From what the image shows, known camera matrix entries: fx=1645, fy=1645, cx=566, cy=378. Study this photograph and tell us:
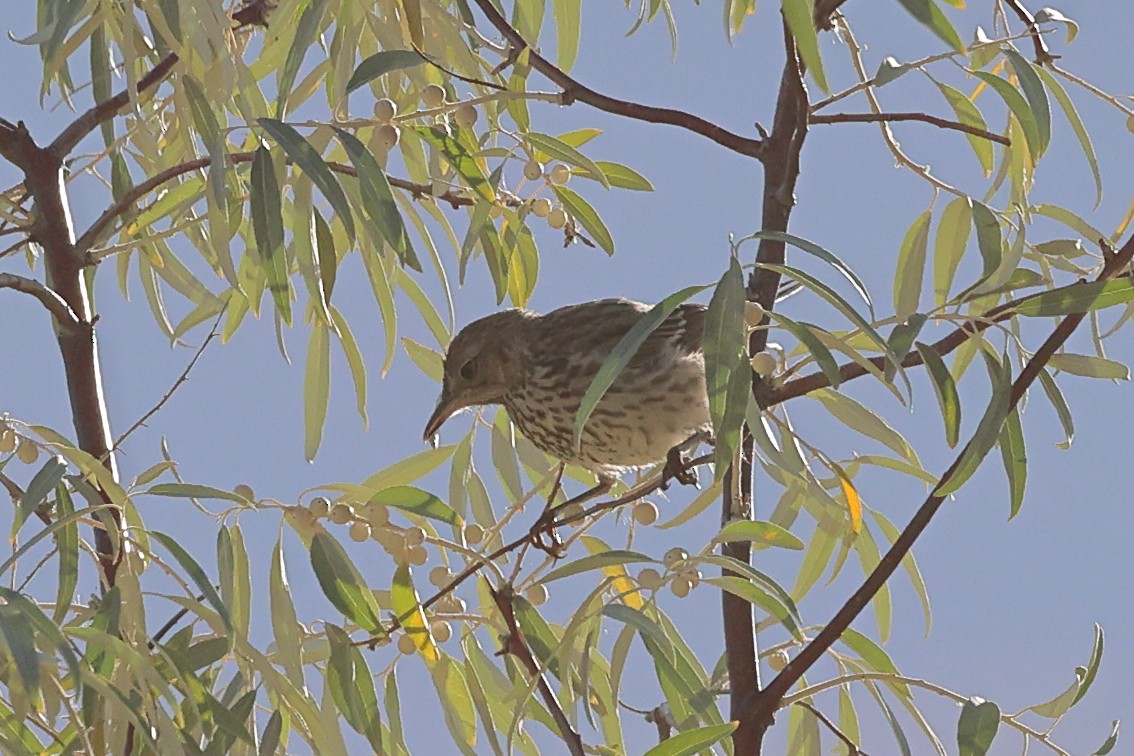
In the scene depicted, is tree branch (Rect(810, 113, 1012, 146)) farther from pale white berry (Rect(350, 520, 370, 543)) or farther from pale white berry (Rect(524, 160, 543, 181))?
pale white berry (Rect(350, 520, 370, 543))

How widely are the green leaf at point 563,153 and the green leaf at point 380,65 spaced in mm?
219

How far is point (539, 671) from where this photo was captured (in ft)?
4.89

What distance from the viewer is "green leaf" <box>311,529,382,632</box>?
157cm

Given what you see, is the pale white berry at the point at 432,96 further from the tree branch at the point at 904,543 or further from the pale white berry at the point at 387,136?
the tree branch at the point at 904,543

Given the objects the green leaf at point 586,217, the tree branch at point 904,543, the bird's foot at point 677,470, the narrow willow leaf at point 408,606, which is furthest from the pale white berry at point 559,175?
the tree branch at point 904,543

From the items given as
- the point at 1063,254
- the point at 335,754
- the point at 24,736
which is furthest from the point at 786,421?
the point at 24,736

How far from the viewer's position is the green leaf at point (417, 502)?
5.33 ft

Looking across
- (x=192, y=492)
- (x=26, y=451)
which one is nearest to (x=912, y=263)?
(x=192, y=492)

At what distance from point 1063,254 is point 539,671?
0.74m

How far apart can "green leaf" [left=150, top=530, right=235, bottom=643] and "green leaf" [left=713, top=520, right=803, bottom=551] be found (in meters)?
0.44

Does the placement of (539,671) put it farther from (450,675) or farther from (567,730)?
(450,675)

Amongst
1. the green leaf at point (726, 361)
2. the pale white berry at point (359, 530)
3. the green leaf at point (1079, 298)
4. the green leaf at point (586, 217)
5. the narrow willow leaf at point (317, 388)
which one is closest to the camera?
the green leaf at point (726, 361)

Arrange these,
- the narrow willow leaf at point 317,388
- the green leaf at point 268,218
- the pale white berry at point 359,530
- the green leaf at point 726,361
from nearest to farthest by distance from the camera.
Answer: the green leaf at point 726,361 < the green leaf at point 268,218 < the pale white berry at point 359,530 < the narrow willow leaf at point 317,388

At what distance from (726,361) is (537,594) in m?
0.47
